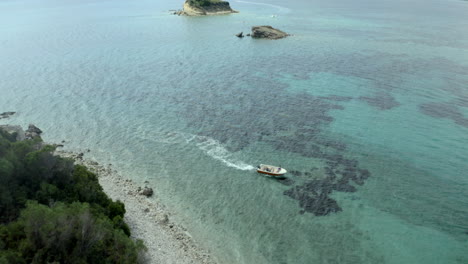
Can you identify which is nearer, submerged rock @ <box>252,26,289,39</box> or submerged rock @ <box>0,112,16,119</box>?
submerged rock @ <box>0,112,16,119</box>

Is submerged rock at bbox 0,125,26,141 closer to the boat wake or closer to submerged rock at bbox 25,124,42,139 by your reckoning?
submerged rock at bbox 25,124,42,139

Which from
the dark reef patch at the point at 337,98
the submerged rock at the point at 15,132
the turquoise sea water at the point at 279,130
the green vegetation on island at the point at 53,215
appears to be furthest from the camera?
the dark reef patch at the point at 337,98

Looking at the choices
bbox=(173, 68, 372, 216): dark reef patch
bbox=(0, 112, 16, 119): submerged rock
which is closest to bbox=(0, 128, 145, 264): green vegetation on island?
bbox=(173, 68, 372, 216): dark reef patch

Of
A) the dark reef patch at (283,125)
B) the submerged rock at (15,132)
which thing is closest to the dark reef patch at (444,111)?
the dark reef patch at (283,125)

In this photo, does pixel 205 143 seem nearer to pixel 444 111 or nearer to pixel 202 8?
pixel 444 111

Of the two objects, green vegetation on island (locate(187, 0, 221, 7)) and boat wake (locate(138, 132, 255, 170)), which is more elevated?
green vegetation on island (locate(187, 0, 221, 7))

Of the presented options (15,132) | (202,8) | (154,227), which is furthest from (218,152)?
(202,8)

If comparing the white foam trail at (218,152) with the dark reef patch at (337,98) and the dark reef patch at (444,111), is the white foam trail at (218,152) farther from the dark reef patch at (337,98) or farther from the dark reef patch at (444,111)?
the dark reef patch at (444,111)
